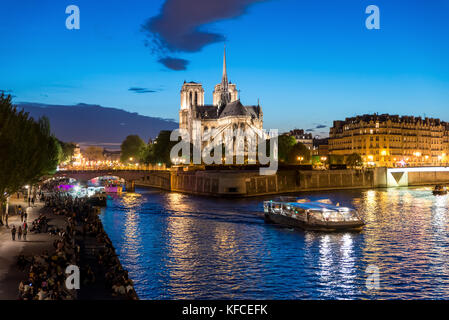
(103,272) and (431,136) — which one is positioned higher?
(431,136)

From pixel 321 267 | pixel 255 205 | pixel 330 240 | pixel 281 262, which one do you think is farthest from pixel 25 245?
pixel 255 205

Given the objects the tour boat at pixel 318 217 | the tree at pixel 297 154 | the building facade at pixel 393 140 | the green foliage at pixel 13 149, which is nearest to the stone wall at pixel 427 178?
the building facade at pixel 393 140

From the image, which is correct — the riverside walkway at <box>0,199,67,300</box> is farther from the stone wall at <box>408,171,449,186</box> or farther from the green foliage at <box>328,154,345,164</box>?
the green foliage at <box>328,154,345,164</box>

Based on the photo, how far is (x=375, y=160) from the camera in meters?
141

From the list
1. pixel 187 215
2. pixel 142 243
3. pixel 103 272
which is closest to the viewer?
pixel 103 272

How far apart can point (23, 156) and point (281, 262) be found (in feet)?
61.1

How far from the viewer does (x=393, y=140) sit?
142375mm

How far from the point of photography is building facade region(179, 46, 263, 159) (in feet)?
468

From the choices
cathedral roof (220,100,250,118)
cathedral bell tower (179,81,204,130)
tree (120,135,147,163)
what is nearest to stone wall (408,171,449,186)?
cathedral roof (220,100,250,118)

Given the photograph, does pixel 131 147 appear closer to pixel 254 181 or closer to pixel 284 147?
pixel 284 147

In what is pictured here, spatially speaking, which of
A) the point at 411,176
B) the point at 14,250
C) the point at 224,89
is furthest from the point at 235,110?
the point at 14,250

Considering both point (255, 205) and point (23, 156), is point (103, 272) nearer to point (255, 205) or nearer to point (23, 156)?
point (23, 156)

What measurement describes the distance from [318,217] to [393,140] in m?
109

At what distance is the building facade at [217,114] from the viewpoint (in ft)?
468
